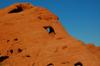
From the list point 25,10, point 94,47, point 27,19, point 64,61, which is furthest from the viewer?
point 94,47

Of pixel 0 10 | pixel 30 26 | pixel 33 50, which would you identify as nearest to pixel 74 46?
pixel 33 50

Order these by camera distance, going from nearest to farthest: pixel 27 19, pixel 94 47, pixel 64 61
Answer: pixel 64 61
pixel 27 19
pixel 94 47

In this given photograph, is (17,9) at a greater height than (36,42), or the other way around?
(17,9)

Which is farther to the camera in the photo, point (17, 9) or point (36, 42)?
point (17, 9)

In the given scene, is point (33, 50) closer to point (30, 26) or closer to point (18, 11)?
point (30, 26)

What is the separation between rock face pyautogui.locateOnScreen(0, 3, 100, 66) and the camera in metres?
35.8

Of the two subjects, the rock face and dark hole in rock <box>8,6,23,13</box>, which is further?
dark hole in rock <box>8,6,23,13</box>

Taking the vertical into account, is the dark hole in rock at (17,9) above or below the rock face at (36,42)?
above

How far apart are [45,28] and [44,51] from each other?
21.5ft

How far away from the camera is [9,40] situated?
41.5 m

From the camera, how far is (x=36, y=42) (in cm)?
3988

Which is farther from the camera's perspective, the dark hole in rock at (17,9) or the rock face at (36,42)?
the dark hole in rock at (17,9)

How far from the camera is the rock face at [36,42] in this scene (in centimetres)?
3575

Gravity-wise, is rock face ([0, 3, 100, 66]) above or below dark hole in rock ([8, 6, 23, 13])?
below
